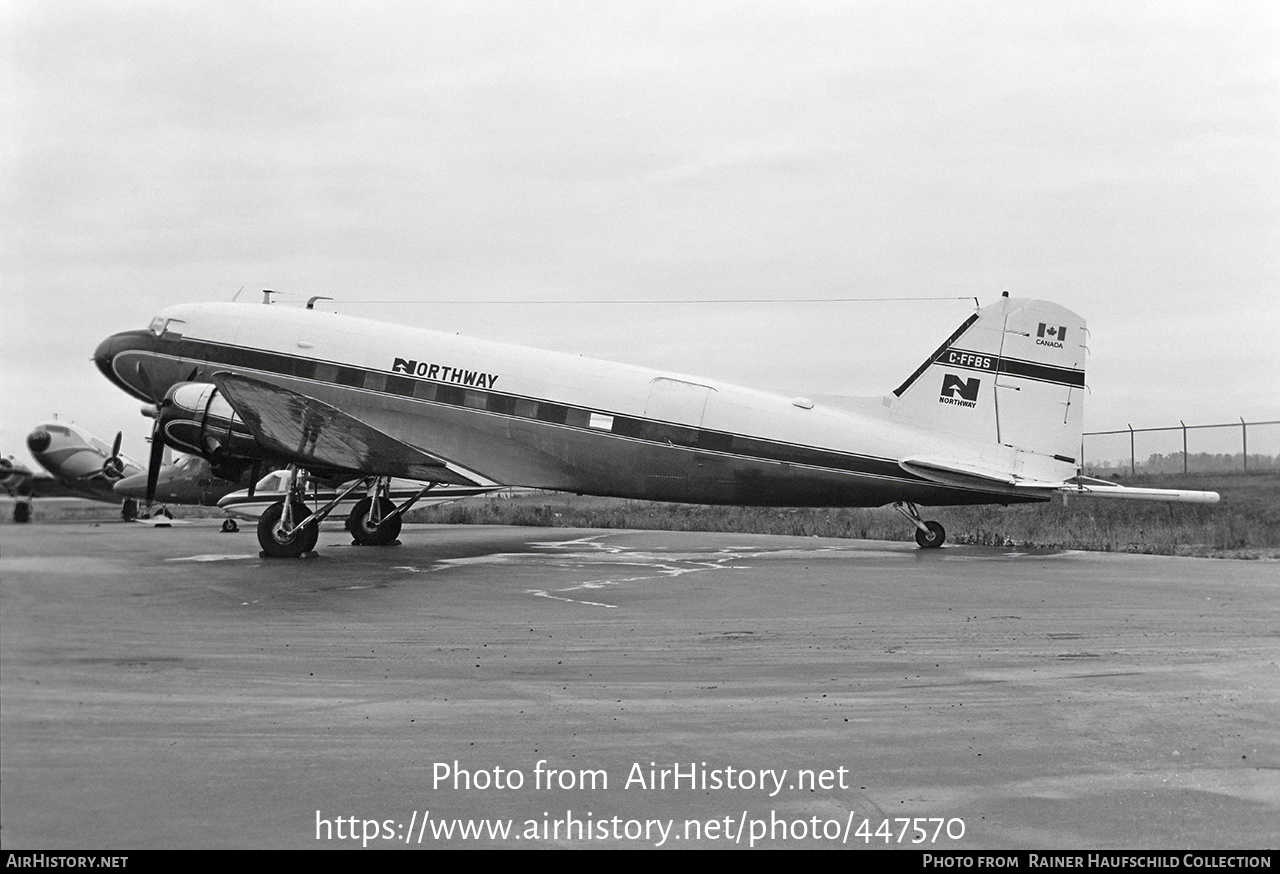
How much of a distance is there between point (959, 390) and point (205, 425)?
43.1 feet

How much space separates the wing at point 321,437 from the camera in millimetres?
15273

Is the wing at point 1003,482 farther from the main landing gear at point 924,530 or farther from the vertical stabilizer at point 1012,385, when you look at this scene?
the main landing gear at point 924,530

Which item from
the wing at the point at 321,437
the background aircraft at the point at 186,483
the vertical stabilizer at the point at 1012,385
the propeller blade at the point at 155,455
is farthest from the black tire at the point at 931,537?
the background aircraft at the point at 186,483

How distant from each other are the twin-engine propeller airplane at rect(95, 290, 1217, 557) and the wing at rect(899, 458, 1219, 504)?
4 centimetres

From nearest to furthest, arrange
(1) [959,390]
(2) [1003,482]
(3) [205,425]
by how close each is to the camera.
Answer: (3) [205,425]
(2) [1003,482]
(1) [959,390]

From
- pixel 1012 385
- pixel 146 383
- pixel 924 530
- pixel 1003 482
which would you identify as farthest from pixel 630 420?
pixel 146 383

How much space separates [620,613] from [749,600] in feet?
6.08

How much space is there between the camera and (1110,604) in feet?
36.5

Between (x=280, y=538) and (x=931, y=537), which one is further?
(x=931, y=537)

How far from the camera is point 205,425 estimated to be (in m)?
16.8

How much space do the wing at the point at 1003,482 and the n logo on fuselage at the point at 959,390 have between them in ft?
4.19

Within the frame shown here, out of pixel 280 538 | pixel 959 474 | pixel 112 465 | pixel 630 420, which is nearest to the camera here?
pixel 112 465

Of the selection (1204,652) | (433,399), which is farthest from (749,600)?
(433,399)

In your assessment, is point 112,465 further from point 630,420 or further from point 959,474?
point 959,474
